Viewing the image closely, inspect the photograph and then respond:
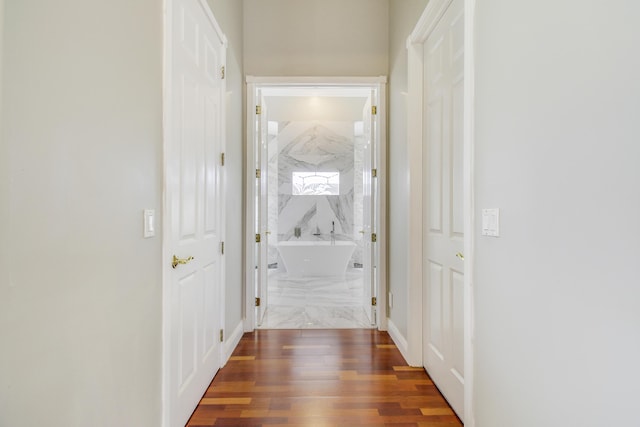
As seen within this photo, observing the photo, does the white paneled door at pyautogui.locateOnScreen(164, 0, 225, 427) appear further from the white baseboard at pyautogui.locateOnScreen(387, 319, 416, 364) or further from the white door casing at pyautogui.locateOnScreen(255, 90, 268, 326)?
the white baseboard at pyautogui.locateOnScreen(387, 319, 416, 364)

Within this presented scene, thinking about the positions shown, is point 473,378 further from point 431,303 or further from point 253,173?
point 253,173

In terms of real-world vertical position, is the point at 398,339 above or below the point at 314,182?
below

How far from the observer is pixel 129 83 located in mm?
1222

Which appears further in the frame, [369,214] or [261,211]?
[369,214]

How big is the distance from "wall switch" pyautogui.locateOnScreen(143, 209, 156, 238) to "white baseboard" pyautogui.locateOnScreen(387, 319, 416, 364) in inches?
80.0

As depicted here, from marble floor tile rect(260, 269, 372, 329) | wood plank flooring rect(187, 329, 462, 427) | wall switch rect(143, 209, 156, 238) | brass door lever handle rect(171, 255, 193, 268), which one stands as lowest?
marble floor tile rect(260, 269, 372, 329)

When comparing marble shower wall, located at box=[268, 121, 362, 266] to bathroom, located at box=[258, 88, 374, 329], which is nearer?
bathroom, located at box=[258, 88, 374, 329]

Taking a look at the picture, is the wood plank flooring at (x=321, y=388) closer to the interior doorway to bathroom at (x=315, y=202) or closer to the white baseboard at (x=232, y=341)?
the white baseboard at (x=232, y=341)

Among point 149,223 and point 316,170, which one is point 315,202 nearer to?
point 316,170

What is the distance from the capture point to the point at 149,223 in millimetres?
1371

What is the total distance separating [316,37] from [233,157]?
1488 mm

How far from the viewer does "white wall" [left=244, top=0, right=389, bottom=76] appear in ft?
10.5

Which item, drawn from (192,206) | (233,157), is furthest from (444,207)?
(233,157)

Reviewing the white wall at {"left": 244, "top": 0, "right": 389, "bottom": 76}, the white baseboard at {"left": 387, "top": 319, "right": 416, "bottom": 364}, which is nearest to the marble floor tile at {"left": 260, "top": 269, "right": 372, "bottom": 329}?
the white baseboard at {"left": 387, "top": 319, "right": 416, "bottom": 364}
